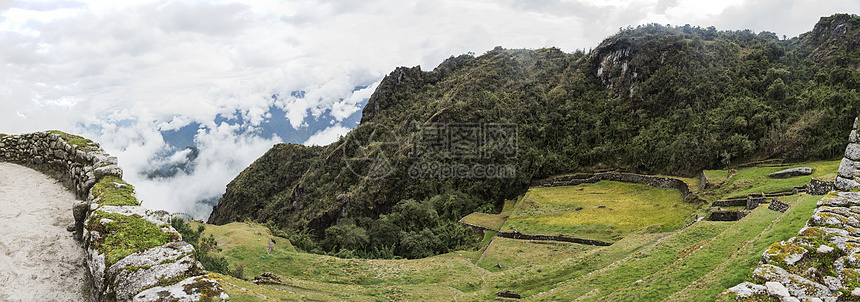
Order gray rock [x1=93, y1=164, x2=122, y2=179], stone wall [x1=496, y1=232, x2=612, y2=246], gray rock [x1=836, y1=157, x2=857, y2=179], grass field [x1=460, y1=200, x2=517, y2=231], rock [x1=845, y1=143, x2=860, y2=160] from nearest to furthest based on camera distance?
gray rock [x1=93, y1=164, x2=122, y2=179] < gray rock [x1=836, y1=157, x2=857, y2=179] < rock [x1=845, y1=143, x2=860, y2=160] < stone wall [x1=496, y1=232, x2=612, y2=246] < grass field [x1=460, y1=200, x2=517, y2=231]

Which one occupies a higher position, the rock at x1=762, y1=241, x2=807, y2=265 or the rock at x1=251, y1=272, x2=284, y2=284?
the rock at x1=762, y1=241, x2=807, y2=265

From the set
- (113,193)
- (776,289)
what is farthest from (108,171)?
(776,289)

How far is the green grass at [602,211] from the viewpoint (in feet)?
82.7

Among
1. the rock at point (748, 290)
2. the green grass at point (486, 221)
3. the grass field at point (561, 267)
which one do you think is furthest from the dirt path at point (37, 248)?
the green grass at point (486, 221)

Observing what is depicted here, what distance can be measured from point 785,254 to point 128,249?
12.3m

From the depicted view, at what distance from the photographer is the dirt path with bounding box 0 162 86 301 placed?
6012mm

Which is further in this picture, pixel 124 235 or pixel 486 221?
pixel 486 221

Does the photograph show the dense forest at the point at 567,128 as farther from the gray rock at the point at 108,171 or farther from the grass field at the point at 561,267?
the gray rock at the point at 108,171

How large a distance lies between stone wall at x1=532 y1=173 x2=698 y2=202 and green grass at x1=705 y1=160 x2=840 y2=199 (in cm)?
218

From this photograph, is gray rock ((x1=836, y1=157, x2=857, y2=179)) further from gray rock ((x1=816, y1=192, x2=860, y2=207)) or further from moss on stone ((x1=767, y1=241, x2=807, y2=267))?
A: moss on stone ((x1=767, y1=241, x2=807, y2=267))

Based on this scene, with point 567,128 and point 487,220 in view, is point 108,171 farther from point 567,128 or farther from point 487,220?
point 567,128

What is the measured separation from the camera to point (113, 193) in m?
7.84

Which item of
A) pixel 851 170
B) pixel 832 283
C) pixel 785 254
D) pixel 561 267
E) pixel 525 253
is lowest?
pixel 525 253

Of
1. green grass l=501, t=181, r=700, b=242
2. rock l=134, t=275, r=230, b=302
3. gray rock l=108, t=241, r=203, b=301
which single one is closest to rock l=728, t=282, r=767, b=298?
rock l=134, t=275, r=230, b=302
